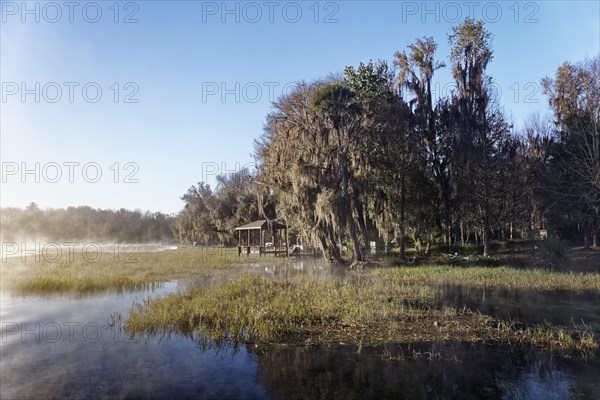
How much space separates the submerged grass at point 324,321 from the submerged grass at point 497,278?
20.4 feet

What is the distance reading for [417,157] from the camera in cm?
3156

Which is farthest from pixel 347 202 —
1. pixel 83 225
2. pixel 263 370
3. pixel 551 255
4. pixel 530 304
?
pixel 83 225

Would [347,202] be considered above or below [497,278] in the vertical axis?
above

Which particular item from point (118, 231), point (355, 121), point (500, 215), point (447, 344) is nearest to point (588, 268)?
point (500, 215)

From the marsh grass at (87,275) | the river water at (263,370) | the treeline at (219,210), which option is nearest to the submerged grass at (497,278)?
the river water at (263,370)

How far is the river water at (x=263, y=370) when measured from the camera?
7.98 meters

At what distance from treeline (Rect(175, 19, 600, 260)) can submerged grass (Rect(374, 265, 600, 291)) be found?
523 cm

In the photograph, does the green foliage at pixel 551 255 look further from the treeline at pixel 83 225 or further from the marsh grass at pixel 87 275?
the treeline at pixel 83 225

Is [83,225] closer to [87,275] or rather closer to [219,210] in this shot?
[219,210]

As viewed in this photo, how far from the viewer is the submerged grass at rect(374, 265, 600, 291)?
65.3ft

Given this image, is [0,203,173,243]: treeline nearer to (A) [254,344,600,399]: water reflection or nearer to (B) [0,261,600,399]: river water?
(B) [0,261,600,399]: river water

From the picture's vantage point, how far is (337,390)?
8.09 meters

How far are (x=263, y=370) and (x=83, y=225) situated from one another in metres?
82.5

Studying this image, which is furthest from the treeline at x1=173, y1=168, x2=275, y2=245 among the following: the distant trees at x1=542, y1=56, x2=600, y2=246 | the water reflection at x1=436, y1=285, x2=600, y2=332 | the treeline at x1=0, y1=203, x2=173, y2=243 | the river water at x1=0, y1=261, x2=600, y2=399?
the river water at x1=0, y1=261, x2=600, y2=399
